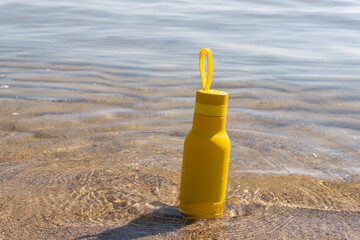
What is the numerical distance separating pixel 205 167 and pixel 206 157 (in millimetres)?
39

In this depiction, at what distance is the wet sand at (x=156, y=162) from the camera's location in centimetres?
152

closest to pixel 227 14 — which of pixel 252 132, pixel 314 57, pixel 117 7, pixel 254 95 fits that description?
pixel 117 7

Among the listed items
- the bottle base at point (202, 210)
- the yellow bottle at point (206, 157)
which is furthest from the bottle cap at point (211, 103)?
the bottle base at point (202, 210)

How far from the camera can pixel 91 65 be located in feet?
15.0

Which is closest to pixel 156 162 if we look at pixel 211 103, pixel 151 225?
pixel 151 225

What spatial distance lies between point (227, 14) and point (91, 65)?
5.52m

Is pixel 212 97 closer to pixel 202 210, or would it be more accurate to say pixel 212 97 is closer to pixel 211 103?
pixel 211 103

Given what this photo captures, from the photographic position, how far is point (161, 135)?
2562 mm

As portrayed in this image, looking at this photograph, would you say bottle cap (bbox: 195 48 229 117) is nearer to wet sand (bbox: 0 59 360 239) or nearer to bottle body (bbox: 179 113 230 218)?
bottle body (bbox: 179 113 230 218)

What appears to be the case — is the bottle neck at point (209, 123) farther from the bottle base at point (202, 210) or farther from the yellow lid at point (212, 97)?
the bottle base at point (202, 210)

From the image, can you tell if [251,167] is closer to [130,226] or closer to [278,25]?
[130,226]

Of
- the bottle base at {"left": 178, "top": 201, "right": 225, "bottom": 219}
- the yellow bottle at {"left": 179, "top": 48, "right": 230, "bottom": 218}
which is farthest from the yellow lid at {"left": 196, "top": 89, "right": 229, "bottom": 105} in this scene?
the bottle base at {"left": 178, "top": 201, "right": 225, "bottom": 219}

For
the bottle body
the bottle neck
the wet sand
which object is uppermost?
the bottle neck

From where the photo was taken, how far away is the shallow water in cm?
156
